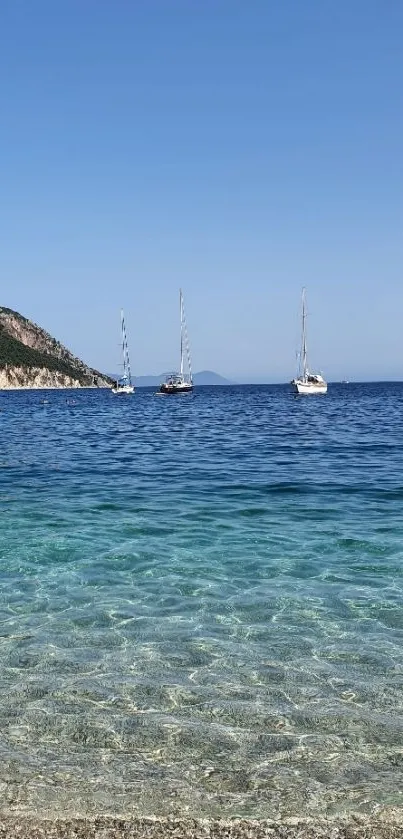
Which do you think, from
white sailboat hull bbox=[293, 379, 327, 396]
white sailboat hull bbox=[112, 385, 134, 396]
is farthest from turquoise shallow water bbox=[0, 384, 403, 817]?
white sailboat hull bbox=[112, 385, 134, 396]

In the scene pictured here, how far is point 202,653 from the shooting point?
30.6 feet

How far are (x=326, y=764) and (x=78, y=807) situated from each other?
2.35 m

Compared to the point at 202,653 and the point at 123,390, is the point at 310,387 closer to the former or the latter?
the point at 123,390

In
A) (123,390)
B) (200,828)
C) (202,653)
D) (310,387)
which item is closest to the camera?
(200,828)

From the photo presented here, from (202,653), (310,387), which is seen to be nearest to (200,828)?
(202,653)

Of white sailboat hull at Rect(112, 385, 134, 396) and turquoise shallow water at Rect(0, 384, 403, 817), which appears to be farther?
white sailboat hull at Rect(112, 385, 134, 396)

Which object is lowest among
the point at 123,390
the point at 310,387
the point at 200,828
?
the point at 200,828

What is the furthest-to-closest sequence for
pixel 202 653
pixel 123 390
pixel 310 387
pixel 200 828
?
pixel 123 390 → pixel 310 387 → pixel 202 653 → pixel 200 828

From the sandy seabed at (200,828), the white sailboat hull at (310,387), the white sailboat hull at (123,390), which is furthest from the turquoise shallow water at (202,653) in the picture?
the white sailboat hull at (123,390)

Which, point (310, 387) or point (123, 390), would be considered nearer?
point (310, 387)

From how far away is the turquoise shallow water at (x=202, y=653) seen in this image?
6.08 meters

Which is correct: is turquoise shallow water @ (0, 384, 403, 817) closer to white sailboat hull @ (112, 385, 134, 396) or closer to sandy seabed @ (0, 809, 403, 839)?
sandy seabed @ (0, 809, 403, 839)

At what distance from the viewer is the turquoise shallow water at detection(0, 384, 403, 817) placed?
6.08 meters

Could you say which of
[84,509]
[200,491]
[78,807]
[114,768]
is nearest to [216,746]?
[114,768]
